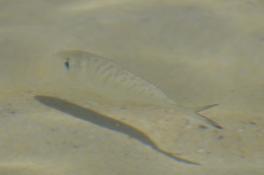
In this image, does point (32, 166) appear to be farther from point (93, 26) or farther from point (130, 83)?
point (93, 26)

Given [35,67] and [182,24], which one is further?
[182,24]

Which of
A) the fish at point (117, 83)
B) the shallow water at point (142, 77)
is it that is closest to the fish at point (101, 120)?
the shallow water at point (142, 77)

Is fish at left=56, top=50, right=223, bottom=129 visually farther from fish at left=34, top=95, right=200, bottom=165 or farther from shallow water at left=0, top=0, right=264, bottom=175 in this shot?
fish at left=34, top=95, right=200, bottom=165

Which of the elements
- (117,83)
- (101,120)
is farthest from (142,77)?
(101,120)

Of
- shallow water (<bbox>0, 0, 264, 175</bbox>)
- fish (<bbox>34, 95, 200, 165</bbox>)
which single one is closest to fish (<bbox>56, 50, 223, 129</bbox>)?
shallow water (<bbox>0, 0, 264, 175</bbox>)

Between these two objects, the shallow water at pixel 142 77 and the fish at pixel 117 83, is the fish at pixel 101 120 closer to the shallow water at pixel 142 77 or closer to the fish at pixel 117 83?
the shallow water at pixel 142 77

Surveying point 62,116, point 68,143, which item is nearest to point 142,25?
point 62,116

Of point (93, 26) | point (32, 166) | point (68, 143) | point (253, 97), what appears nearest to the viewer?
point (32, 166)

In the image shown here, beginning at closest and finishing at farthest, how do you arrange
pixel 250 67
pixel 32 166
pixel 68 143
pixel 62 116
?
pixel 32 166 → pixel 68 143 → pixel 62 116 → pixel 250 67
